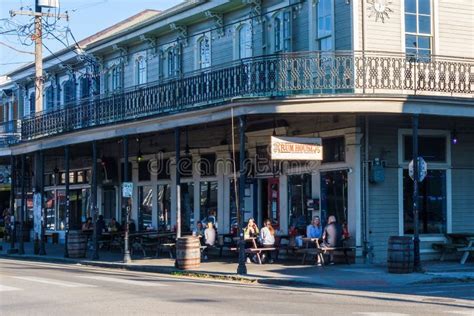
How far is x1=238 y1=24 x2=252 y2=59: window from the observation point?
24859mm

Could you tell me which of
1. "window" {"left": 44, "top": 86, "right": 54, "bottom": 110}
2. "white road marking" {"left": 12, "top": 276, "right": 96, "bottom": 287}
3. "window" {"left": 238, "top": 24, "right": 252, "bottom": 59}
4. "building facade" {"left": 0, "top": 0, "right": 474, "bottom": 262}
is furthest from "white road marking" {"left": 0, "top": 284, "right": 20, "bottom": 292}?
"window" {"left": 44, "top": 86, "right": 54, "bottom": 110}

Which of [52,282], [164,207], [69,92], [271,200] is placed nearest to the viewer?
[52,282]

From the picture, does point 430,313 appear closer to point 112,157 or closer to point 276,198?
point 276,198

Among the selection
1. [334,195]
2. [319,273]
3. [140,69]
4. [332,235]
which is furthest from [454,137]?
[140,69]

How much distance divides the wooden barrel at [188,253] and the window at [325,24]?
257 inches

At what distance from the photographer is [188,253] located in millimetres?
20844

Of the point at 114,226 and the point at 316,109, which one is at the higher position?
the point at 316,109

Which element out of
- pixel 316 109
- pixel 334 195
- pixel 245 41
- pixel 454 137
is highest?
pixel 245 41

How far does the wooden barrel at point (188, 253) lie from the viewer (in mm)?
20859

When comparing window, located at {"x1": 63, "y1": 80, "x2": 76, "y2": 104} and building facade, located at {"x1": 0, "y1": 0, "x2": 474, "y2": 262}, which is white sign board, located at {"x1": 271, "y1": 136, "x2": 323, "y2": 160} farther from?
window, located at {"x1": 63, "y1": 80, "x2": 76, "y2": 104}

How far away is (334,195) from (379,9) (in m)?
5.29

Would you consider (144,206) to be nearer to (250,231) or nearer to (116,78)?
(116,78)

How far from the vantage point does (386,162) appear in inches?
840

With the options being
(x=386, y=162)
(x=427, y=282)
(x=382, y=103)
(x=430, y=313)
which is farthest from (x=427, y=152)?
(x=430, y=313)
